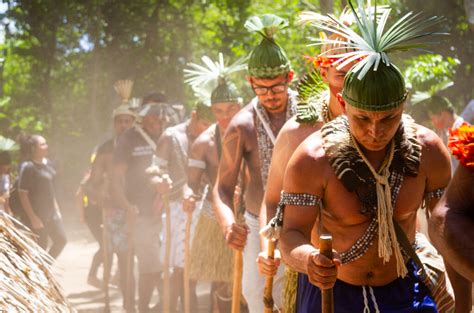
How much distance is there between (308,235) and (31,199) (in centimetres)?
851

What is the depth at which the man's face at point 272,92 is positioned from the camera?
6312mm

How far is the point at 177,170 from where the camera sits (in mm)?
10180

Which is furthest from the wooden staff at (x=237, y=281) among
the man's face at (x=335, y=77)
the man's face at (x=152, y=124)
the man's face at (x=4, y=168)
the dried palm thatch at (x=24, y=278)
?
the man's face at (x=4, y=168)

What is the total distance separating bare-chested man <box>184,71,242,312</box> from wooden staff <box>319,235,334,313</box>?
444 centimetres

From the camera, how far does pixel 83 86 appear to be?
21.6 meters

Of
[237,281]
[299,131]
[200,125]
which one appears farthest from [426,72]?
[299,131]

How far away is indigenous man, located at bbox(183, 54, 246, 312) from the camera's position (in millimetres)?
8453

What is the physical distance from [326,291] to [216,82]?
5725 millimetres

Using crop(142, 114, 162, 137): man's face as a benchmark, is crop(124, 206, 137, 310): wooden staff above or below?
below

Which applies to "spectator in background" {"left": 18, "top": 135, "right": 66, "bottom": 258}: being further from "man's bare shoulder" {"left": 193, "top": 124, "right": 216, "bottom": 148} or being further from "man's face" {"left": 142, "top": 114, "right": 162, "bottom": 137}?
"man's bare shoulder" {"left": 193, "top": 124, "right": 216, "bottom": 148}

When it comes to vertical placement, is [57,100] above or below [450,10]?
below

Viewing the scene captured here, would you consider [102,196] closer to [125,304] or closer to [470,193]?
[125,304]

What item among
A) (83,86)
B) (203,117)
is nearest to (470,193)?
(203,117)

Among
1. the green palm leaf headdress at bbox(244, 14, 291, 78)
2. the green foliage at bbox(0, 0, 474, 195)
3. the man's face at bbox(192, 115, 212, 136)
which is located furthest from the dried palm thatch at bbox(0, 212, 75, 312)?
the green foliage at bbox(0, 0, 474, 195)
